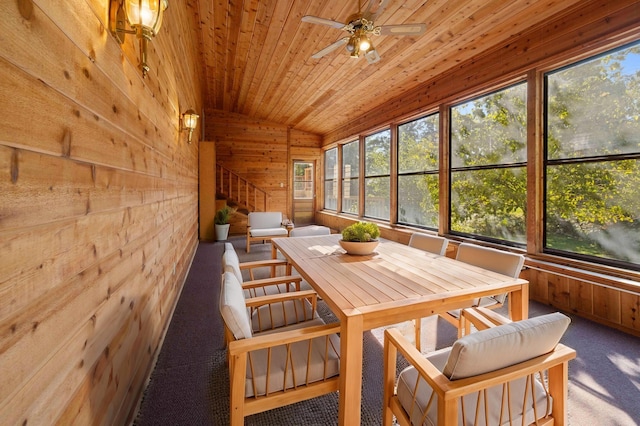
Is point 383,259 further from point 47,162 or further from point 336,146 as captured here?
point 336,146

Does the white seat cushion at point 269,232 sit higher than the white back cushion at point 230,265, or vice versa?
the white back cushion at point 230,265

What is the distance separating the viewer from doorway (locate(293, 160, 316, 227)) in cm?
926

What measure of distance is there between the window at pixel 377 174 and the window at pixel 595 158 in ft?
10.1

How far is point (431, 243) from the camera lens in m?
2.77

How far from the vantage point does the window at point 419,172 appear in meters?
4.81

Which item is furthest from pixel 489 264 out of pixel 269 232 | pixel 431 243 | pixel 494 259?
pixel 269 232

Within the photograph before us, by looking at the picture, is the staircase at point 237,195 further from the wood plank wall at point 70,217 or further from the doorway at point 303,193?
the wood plank wall at point 70,217

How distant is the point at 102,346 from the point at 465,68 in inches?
192

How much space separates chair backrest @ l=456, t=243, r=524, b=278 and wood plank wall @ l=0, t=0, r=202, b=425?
93.0 inches

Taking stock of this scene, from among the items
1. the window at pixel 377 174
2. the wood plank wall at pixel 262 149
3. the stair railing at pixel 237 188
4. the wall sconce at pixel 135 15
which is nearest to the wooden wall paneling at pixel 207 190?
the stair railing at pixel 237 188

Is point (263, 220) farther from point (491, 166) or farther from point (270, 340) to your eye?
point (270, 340)

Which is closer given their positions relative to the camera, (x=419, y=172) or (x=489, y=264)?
(x=489, y=264)

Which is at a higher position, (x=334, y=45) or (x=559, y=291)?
(x=334, y=45)

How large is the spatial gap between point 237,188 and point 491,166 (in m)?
6.22
